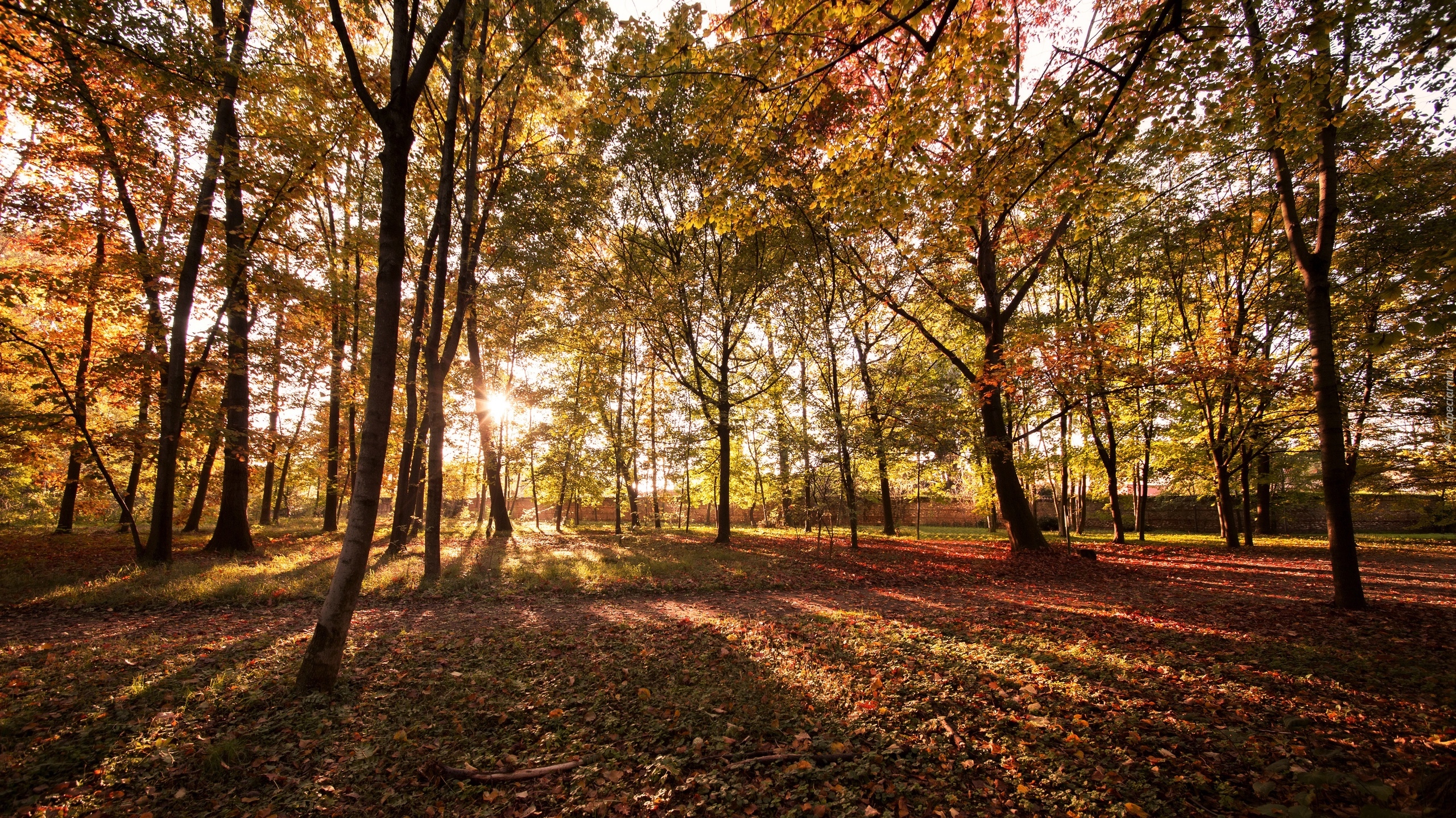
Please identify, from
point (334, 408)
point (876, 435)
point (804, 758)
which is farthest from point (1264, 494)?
point (334, 408)

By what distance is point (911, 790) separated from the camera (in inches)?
121

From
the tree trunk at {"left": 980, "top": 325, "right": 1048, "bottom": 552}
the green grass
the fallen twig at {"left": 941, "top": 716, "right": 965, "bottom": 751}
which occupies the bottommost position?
the green grass

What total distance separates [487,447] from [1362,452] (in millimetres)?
28230

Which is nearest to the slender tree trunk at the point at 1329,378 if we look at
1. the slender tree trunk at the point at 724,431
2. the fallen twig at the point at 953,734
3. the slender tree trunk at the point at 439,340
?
the fallen twig at the point at 953,734

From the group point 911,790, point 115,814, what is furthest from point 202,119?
point 911,790

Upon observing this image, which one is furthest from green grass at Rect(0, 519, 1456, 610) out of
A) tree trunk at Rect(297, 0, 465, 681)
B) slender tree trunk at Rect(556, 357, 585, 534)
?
tree trunk at Rect(297, 0, 465, 681)

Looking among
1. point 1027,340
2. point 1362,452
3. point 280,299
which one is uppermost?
point 280,299

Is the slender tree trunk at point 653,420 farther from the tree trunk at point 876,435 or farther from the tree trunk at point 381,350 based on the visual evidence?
the tree trunk at point 381,350

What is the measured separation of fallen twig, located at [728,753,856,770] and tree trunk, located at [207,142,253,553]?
1289 cm

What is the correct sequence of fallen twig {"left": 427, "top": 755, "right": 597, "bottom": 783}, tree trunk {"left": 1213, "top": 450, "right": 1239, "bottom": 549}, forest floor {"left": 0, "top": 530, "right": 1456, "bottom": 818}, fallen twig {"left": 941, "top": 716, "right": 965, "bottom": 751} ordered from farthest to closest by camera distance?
tree trunk {"left": 1213, "top": 450, "right": 1239, "bottom": 549}
fallen twig {"left": 941, "top": 716, "right": 965, "bottom": 751}
fallen twig {"left": 427, "top": 755, "right": 597, "bottom": 783}
forest floor {"left": 0, "top": 530, "right": 1456, "bottom": 818}

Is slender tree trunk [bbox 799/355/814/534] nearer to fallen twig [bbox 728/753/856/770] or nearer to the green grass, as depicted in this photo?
the green grass

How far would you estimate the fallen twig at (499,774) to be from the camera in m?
3.36

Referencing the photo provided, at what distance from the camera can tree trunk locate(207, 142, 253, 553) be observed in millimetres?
10023

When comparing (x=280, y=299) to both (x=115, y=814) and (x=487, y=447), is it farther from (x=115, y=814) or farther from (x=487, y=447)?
(x=115, y=814)
